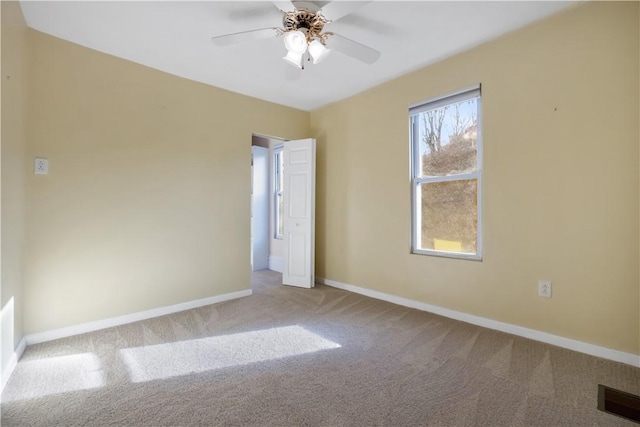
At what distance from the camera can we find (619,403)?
5.43ft

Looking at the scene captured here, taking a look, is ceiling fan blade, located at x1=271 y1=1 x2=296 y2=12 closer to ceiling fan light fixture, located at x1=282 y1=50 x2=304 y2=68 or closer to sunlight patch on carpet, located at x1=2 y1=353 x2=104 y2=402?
ceiling fan light fixture, located at x1=282 y1=50 x2=304 y2=68

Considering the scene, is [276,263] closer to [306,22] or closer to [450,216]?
[450,216]

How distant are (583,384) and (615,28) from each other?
7.86 feet

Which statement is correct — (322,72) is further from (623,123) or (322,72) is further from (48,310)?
(48,310)

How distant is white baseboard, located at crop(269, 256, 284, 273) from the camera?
533 centimetres

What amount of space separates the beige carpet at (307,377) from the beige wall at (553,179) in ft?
1.01

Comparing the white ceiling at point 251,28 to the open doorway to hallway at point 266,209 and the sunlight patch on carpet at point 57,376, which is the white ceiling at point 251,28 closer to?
the open doorway to hallway at point 266,209

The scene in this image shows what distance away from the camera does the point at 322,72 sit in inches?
128

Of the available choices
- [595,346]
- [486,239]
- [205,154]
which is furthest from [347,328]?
[205,154]

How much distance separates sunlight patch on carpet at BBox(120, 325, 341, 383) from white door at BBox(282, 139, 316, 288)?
5.10 ft

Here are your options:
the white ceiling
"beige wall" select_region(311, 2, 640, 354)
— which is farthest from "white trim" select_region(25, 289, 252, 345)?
the white ceiling

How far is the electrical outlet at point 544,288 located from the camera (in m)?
2.40

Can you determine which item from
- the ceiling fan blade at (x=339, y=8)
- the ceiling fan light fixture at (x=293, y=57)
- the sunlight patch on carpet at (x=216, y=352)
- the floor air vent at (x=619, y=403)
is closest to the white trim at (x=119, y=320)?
the sunlight patch on carpet at (x=216, y=352)

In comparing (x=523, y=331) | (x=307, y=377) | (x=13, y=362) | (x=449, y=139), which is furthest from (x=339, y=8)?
(x=13, y=362)
